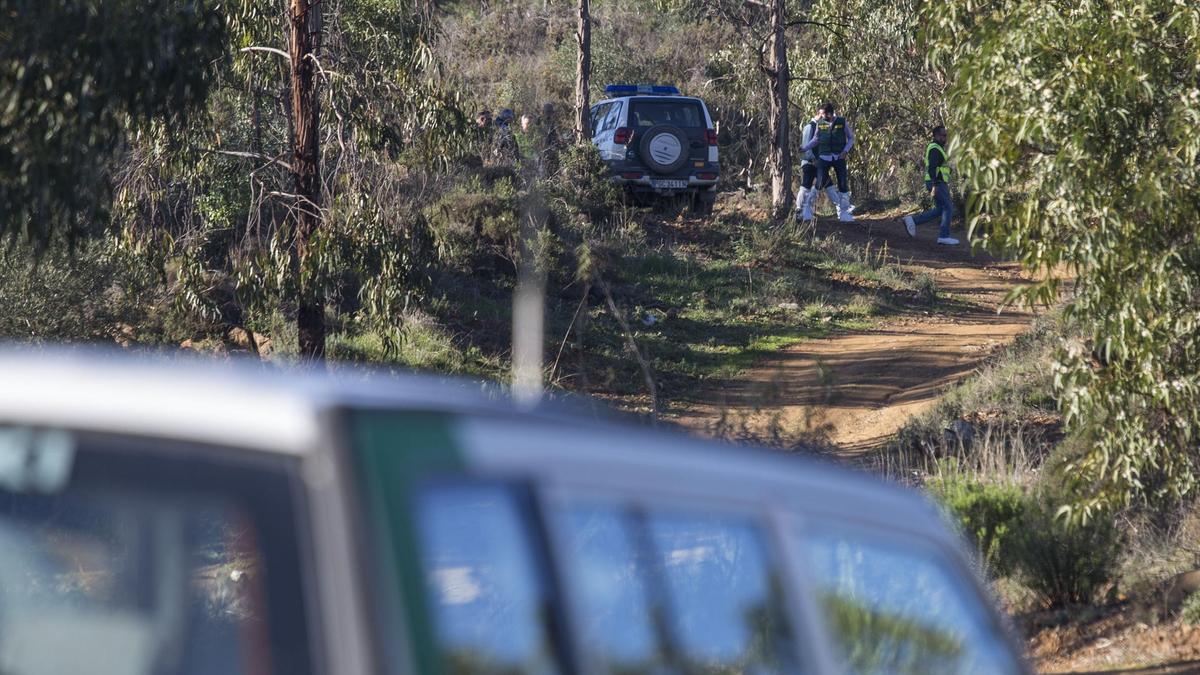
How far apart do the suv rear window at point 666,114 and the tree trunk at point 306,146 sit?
10.4m

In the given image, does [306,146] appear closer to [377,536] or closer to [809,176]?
[377,536]

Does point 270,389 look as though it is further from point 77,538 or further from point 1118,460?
point 1118,460

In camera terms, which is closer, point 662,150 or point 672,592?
point 672,592

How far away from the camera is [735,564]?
1.81 m

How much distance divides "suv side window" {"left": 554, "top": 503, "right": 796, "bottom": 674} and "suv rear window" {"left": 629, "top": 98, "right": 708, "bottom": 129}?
17070mm

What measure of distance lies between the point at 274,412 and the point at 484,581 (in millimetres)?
302

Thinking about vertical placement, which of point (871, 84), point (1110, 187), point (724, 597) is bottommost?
point (724, 597)

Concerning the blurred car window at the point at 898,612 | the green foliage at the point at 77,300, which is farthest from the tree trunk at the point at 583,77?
the blurred car window at the point at 898,612

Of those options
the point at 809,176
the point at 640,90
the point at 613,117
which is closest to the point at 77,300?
the point at 613,117

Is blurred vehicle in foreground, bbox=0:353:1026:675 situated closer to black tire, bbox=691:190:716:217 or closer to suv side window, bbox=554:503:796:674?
suv side window, bbox=554:503:796:674

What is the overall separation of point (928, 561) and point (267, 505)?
1.35 meters

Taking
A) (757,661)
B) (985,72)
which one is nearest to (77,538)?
(757,661)

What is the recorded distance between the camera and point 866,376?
11.6 m

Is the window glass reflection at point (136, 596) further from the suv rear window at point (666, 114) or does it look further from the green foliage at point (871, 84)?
the green foliage at point (871, 84)
